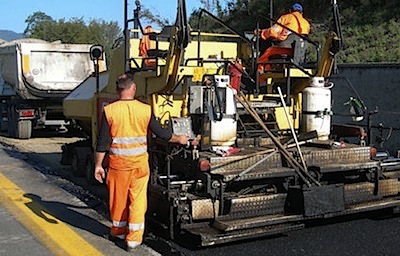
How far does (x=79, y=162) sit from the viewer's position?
33.4ft

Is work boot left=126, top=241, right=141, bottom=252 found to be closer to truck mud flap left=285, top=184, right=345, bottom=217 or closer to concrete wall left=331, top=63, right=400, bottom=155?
truck mud flap left=285, top=184, right=345, bottom=217

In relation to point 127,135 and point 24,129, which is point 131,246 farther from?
point 24,129

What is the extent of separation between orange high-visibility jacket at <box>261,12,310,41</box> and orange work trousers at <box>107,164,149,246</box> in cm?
316

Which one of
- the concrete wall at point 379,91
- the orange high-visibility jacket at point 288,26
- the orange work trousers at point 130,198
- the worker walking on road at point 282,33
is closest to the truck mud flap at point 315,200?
the orange work trousers at point 130,198

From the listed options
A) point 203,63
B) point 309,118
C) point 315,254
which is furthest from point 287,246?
point 203,63

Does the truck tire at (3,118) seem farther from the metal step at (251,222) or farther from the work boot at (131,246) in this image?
the metal step at (251,222)

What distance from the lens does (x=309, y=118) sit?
771 cm

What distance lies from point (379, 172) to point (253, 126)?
63.0 inches

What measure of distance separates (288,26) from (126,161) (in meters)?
3.52

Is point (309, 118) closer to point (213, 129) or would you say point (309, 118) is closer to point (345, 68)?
point (213, 129)

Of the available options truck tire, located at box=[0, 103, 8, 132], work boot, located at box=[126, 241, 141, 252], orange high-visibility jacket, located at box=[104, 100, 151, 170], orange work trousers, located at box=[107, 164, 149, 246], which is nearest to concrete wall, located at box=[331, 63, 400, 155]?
orange high-visibility jacket, located at box=[104, 100, 151, 170]

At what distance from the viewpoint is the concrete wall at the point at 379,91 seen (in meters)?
12.2

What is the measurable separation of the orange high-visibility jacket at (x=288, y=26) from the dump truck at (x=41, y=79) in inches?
384

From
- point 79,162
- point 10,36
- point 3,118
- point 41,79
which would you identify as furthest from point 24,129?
point 10,36
